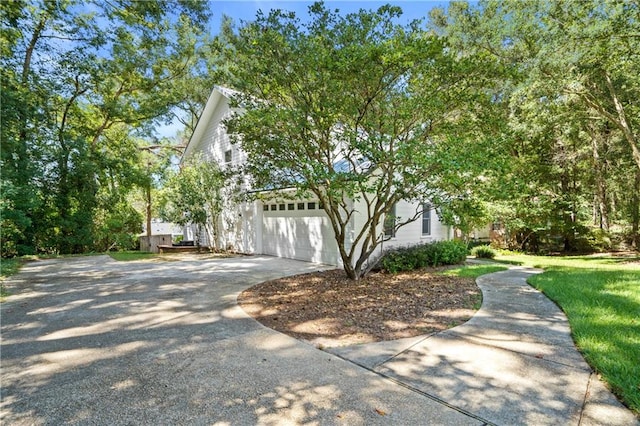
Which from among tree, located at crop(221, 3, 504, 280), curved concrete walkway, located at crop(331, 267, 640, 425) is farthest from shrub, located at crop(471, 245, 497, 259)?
curved concrete walkway, located at crop(331, 267, 640, 425)

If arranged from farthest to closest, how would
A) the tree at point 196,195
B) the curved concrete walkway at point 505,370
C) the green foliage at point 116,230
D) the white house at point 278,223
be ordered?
the green foliage at point 116,230 → the tree at point 196,195 → the white house at point 278,223 → the curved concrete walkway at point 505,370

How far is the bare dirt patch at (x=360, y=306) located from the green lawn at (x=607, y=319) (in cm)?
130

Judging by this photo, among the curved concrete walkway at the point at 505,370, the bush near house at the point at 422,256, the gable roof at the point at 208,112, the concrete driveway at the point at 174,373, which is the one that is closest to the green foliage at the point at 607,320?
the curved concrete walkway at the point at 505,370

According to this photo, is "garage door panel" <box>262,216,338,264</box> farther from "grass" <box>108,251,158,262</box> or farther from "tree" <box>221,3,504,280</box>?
"grass" <box>108,251,158,262</box>

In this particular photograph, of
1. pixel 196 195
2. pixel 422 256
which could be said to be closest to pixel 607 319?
pixel 422 256

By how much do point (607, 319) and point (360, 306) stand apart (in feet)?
10.9

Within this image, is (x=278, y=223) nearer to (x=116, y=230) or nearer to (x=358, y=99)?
(x=358, y=99)

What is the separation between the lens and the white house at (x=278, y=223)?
1048 centimetres

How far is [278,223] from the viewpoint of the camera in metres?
12.2

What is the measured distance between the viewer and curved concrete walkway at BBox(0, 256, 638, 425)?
2461 mm

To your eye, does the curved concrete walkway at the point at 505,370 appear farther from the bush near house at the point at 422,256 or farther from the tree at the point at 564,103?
the bush near house at the point at 422,256

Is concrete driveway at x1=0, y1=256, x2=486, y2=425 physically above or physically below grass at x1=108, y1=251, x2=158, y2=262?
below

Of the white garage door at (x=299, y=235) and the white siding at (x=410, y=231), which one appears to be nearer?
the white garage door at (x=299, y=235)

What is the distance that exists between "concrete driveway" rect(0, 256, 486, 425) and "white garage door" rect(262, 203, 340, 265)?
4.79 metres
